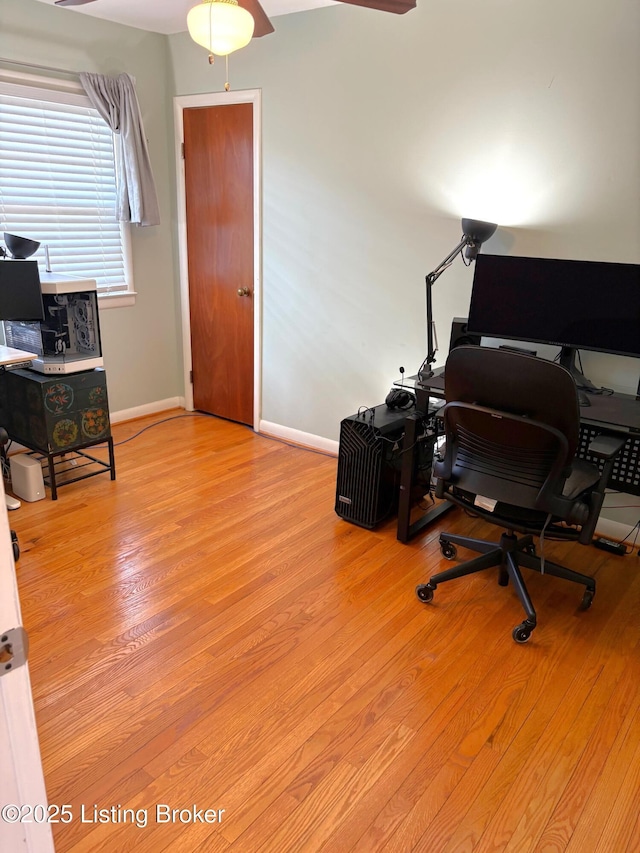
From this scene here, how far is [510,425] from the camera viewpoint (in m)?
2.05

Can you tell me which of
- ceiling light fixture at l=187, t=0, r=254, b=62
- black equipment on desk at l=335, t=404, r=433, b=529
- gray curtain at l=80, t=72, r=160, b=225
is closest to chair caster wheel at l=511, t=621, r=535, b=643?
black equipment on desk at l=335, t=404, r=433, b=529

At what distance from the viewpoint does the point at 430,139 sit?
122 inches

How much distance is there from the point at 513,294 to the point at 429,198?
2.64 ft

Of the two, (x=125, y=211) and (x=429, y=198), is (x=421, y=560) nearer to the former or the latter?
(x=429, y=198)

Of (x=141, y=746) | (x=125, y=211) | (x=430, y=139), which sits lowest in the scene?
(x=141, y=746)

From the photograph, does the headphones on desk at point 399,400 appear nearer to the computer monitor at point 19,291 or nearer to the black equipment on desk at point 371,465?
the black equipment on desk at point 371,465

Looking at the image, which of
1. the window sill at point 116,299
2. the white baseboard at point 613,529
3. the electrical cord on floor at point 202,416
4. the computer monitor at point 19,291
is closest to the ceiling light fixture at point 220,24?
the computer monitor at point 19,291

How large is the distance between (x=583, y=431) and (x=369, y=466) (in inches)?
39.4

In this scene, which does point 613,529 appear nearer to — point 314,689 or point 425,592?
point 425,592

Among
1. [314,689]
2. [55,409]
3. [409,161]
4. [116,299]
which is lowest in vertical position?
[314,689]

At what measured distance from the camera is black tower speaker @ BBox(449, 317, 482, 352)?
9.75 ft

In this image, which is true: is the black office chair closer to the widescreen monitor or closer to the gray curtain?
A: the widescreen monitor

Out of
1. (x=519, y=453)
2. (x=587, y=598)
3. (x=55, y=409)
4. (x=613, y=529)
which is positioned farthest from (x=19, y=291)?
(x=613, y=529)

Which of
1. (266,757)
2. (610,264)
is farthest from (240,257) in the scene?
(266,757)
